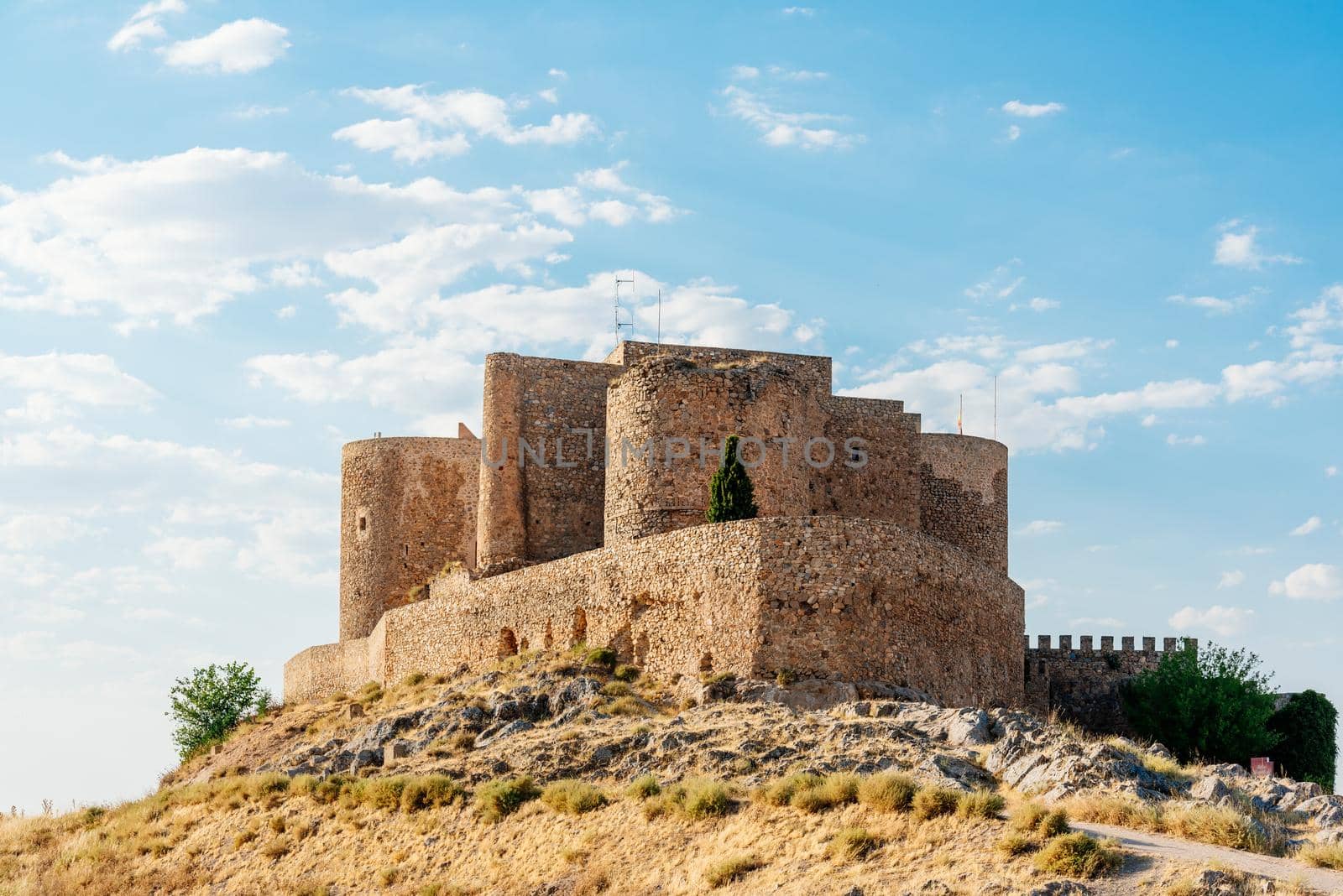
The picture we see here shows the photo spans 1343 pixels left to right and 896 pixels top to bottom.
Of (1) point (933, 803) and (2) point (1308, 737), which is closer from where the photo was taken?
(1) point (933, 803)

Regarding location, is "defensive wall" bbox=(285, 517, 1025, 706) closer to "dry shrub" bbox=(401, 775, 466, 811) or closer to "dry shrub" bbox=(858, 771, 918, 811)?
"dry shrub" bbox=(401, 775, 466, 811)

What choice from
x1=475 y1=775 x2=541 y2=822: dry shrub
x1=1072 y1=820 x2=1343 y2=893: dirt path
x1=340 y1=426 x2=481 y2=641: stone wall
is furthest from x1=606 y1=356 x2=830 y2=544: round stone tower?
x1=1072 y1=820 x2=1343 y2=893: dirt path

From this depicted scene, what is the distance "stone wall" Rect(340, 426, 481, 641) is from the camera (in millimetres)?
42062

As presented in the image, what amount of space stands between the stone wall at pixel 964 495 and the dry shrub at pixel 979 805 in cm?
2050

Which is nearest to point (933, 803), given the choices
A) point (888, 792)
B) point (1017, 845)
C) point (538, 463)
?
point (888, 792)

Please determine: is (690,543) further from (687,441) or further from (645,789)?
(645,789)

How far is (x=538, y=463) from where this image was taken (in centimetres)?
3778

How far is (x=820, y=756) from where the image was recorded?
22.8 metres

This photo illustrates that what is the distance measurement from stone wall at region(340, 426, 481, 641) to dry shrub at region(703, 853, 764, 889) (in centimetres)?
2319

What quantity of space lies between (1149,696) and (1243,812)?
22.8m

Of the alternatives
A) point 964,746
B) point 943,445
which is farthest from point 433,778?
point 943,445

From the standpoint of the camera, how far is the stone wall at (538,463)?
37406 millimetres

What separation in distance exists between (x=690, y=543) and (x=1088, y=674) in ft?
62.0

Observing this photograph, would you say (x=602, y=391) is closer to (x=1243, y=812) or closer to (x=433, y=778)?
(x=433, y=778)
